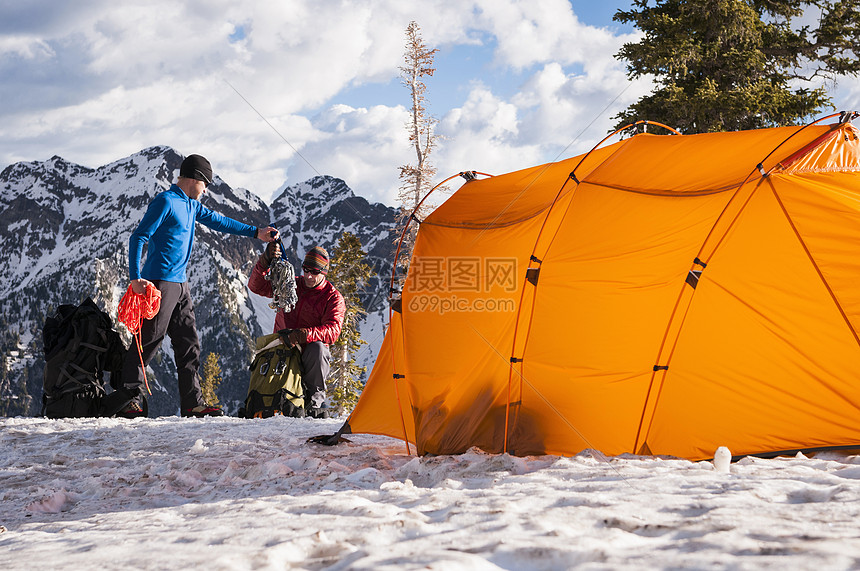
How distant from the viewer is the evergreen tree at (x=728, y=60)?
523 inches

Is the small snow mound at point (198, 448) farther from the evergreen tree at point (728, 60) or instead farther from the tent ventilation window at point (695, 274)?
the evergreen tree at point (728, 60)

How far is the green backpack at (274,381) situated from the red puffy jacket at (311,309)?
41 cm

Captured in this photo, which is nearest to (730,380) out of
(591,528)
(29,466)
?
(591,528)

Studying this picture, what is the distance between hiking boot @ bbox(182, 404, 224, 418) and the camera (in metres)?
6.96

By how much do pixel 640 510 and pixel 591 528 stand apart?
13.1 inches

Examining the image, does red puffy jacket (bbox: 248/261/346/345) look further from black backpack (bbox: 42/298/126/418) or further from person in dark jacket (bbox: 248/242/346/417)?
black backpack (bbox: 42/298/126/418)

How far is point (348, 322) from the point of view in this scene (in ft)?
69.7

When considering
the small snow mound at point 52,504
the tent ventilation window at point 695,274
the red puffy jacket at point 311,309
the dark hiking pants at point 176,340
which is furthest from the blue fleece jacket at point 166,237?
the tent ventilation window at point 695,274

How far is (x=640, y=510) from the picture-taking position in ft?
8.53

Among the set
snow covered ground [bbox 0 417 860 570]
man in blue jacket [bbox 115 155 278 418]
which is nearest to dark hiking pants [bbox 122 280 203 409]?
man in blue jacket [bbox 115 155 278 418]

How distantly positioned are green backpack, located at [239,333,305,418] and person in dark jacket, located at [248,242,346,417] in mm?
127

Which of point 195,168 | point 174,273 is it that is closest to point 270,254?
point 174,273

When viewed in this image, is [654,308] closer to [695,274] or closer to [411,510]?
[695,274]

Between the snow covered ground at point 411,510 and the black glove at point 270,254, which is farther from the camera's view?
the black glove at point 270,254
